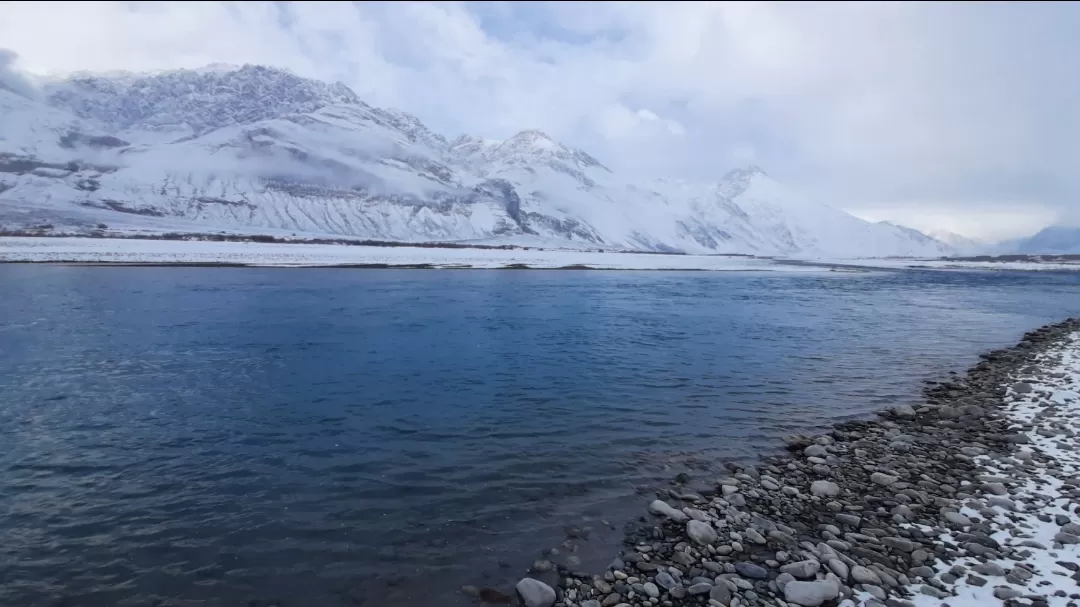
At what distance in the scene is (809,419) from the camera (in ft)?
48.6

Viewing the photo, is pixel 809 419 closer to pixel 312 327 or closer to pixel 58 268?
pixel 312 327

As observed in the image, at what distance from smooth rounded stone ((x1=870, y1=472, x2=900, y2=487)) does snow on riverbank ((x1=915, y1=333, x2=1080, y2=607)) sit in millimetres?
1295

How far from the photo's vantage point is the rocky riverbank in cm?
702

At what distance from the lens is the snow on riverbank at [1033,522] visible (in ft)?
22.4

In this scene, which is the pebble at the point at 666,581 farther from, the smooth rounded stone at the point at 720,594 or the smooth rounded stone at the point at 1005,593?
the smooth rounded stone at the point at 1005,593

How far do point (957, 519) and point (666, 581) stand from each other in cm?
502

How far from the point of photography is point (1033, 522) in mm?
8539

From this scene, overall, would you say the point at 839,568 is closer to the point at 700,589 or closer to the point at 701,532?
the point at 701,532

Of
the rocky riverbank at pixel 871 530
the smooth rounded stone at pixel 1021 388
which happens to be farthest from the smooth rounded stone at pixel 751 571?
the smooth rounded stone at pixel 1021 388

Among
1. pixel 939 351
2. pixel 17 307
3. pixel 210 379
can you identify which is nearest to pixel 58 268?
pixel 17 307

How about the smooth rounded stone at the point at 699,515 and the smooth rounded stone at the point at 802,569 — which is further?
the smooth rounded stone at the point at 699,515

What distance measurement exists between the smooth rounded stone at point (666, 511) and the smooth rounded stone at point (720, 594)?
1981 millimetres

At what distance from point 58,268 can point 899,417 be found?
242 ft

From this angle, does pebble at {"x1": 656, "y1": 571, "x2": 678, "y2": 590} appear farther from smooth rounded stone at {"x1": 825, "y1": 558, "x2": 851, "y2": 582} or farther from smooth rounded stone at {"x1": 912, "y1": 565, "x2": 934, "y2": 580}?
smooth rounded stone at {"x1": 912, "y1": 565, "x2": 934, "y2": 580}
